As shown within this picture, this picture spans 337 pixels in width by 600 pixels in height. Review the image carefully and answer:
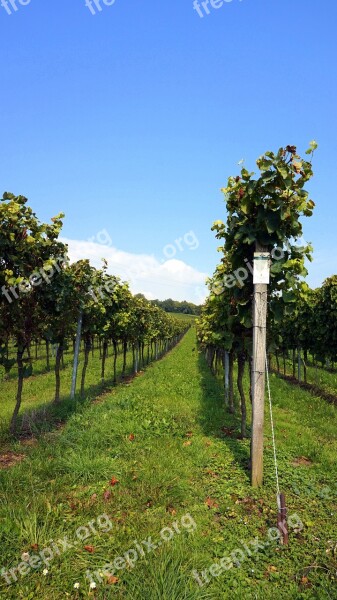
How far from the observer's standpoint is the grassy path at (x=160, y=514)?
11.4 ft

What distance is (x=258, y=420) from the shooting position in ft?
19.0

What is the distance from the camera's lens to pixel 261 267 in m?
5.81

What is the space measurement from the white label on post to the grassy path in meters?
3.13

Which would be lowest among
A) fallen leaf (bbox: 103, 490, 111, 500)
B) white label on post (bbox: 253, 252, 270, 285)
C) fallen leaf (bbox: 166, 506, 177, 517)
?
fallen leaf (bbox: 166, 506, 177, 517)

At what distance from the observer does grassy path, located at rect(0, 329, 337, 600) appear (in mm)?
3471

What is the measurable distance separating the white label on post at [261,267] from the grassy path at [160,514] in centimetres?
313

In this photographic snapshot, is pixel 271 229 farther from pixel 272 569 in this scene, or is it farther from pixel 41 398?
pixel 41 398

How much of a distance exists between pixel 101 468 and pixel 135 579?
2.24 m

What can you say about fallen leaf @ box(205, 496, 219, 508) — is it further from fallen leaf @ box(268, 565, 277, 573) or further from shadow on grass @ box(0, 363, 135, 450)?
shadow on grass @ box(0, 363, 135, 450)

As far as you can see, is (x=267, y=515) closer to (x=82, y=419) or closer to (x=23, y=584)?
→ (x=23, y=584)

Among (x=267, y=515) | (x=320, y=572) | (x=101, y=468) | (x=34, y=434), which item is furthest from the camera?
(x=34, y=434)

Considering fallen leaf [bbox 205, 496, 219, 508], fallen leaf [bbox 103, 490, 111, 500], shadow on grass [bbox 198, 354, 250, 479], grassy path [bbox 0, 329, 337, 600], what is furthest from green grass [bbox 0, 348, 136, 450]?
fallen leaf [bbox 205, 496, 219, 508]

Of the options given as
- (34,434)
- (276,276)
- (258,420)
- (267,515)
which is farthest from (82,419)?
(276,276)

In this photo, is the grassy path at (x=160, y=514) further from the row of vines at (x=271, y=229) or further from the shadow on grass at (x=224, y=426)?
the row of vines at (x=271, y=229)
